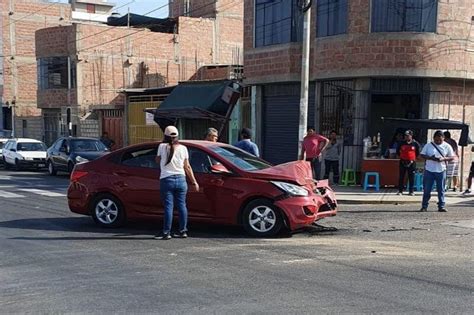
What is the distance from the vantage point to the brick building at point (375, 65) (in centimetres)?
1519

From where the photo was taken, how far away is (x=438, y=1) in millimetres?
15195

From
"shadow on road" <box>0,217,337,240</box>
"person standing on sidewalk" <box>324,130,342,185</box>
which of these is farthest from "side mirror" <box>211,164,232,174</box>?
"person standing on sidewalk" <box>324,130,342,185</box>

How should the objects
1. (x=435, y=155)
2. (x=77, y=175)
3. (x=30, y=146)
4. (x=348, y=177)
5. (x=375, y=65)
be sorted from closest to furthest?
(x=77, y=175), (x=435, y=155), (x=375, y=65), (x=348, y=177), (x=30, y=146)

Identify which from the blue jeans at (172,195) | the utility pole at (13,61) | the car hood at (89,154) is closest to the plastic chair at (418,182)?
the blue jeans at (172,195)

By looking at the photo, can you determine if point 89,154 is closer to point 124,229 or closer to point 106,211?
point 106,211

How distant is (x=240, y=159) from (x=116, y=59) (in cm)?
2840

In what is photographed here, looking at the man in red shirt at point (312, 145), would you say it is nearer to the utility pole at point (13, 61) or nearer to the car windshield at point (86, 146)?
the car windshield at point (86, 146)

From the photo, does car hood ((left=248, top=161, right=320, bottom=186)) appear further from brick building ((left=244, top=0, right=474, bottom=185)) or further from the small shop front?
brick building ((left=244, top=0, right=474, bottom=185))

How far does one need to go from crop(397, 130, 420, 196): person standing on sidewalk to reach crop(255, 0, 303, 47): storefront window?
19.0 feet

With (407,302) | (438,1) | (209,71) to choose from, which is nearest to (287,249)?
(407,302)

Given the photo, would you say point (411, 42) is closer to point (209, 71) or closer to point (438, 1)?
point (438, 1)

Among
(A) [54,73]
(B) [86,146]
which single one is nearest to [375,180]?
(B) [86,146]

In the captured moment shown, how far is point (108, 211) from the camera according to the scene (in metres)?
9.33

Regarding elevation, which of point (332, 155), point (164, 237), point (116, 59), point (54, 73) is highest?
point (116, 59)
